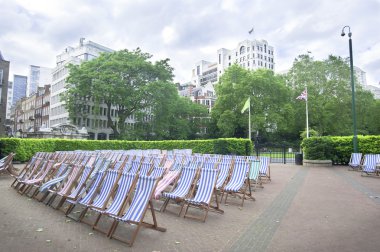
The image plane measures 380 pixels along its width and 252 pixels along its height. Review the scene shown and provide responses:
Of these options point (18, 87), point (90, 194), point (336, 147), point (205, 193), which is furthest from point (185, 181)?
point (18, 87)

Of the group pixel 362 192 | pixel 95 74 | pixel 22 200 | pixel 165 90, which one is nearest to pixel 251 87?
pixel 165 90

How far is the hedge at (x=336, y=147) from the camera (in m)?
19.1

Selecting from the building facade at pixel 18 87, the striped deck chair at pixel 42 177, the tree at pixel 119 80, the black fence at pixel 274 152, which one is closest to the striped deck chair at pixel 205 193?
the striped deck chair at pixel 42 177

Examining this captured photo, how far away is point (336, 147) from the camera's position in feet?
66.3

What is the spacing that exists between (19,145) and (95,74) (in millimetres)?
24468

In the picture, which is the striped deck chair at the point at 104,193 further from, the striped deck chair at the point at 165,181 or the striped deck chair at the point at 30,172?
the striped deck chair at the point at 30,172

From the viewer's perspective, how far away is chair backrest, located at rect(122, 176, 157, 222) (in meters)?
4.70

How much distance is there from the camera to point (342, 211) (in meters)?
6.96

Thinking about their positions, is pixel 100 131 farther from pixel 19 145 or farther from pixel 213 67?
pixel 213 67

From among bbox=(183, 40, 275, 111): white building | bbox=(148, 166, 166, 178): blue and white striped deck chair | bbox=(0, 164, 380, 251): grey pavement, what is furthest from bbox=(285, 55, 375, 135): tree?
bbox=(148, 166, 166, 178): blue and white striped deck chair

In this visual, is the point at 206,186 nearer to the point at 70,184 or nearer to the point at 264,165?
the point at 70,184

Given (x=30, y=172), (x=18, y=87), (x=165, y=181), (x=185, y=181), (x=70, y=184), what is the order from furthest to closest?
(x=18, y=87), (x=30, y=172), (x=165, y=181), (x=185, y=181), (x=70, y=184)

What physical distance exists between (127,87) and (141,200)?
39.6 m

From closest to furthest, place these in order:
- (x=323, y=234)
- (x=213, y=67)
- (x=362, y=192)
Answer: (x=323, y=234) < (x=362, y=192) < (x=213, y=67)
